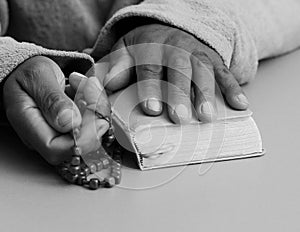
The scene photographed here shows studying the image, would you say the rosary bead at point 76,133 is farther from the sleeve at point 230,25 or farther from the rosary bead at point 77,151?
the sleeve at point 230,25

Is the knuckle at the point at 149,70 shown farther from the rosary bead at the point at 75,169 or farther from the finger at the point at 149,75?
the rosary bead at the point at 75,169

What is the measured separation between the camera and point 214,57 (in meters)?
0.68

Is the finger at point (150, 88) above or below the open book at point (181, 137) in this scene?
above

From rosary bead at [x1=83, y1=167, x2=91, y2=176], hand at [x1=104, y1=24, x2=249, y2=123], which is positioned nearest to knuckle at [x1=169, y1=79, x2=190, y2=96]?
hand at [x1=104, y1=24, x2=249, y2=123]

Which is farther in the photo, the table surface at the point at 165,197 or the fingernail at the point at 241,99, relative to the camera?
the fingernail at the point at 241,99

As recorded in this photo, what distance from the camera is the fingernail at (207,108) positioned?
1.98 feet

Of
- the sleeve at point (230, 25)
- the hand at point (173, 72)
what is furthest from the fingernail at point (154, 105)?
the sleeve at point (230, 25)

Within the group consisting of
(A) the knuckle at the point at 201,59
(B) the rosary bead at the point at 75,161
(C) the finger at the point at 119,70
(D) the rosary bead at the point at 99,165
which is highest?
(A) the knuckle at the point at 201,59

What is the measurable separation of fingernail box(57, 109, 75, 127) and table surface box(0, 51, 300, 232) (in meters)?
0.05

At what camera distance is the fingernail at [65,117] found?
0.55 metres

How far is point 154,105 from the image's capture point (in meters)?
0.60

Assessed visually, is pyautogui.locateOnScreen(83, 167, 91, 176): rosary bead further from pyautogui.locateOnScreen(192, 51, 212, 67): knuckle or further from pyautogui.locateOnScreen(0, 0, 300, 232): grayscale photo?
pyautogui.locateOnScreen(192, 51, 212, 67): knuckle

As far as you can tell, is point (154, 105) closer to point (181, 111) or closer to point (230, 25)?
point (181, 111)

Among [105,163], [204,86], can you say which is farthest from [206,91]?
[105,163]
